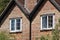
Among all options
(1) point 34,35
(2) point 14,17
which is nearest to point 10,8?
(2) point 14,17

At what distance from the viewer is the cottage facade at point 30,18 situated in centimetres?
4372

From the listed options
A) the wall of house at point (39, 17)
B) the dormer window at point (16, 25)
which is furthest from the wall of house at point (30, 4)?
the wall of house at point (39, 17)

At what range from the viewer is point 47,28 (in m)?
43.7

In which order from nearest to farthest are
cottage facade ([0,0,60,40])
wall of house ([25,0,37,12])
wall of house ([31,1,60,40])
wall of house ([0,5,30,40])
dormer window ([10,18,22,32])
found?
1. cottage facade ([0,0,60,40])
2. wall of house ([31,1,60,40])
3. wall of house ([0,5,30,40])
4. dormer window ([10,18,22,32])
5. wall of house ([25,0,37,12])

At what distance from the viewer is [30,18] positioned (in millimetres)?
45688

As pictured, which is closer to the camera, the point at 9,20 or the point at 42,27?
the point at 42,27

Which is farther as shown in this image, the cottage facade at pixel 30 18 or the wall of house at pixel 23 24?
the wall of house at pixel 23 24

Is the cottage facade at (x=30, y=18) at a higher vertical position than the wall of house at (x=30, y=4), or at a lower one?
lower

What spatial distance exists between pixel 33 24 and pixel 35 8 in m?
1.92

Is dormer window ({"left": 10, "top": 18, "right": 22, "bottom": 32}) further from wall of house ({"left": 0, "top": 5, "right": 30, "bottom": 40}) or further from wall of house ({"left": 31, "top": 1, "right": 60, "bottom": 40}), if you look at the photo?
wall of house ({"left": 31, "top": 1, "right": 60, "bottom": 40})

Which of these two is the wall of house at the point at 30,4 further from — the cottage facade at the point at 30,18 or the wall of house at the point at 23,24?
the wall of house at the point at 23,24

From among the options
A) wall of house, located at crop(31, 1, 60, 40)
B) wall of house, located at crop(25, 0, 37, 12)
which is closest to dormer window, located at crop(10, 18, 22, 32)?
wall of house, located at crop(31, 1, 60, 40)

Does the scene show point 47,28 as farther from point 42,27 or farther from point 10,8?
point 10,8

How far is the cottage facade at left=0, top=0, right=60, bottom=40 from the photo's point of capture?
43.7 m
